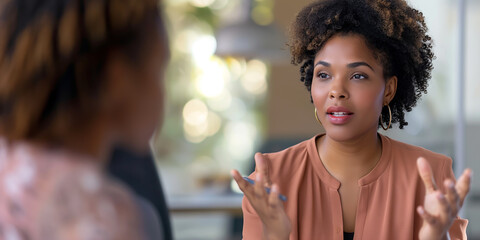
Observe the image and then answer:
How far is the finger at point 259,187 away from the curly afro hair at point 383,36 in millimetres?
442

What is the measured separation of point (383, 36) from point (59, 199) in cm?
107

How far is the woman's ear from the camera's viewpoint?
165 centimetres

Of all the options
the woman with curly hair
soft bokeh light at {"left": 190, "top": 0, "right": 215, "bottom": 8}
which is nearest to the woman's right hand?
the woman with curly hair

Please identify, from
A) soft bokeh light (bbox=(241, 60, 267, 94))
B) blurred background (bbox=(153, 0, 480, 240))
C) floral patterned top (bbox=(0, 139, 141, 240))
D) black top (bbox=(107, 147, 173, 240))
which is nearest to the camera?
floral patterned top (bbox=(0, 139, 141, 240))

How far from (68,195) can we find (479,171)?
15.5 feet

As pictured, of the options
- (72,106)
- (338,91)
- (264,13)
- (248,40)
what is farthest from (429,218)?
(264,13)

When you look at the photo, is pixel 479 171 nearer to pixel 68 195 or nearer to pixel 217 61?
pixel 217 61

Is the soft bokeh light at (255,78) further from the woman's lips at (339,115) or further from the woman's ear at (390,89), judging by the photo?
the woman's lips at (339,115)

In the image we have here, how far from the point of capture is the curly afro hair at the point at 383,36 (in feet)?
5.20

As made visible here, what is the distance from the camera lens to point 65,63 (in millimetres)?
739

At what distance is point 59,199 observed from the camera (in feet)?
2.37

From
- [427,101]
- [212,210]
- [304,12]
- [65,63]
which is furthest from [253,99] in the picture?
[65,63]

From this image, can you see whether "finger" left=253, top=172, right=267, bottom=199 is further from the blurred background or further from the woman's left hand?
the blurred background

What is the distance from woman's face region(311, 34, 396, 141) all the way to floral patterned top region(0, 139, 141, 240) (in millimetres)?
876
